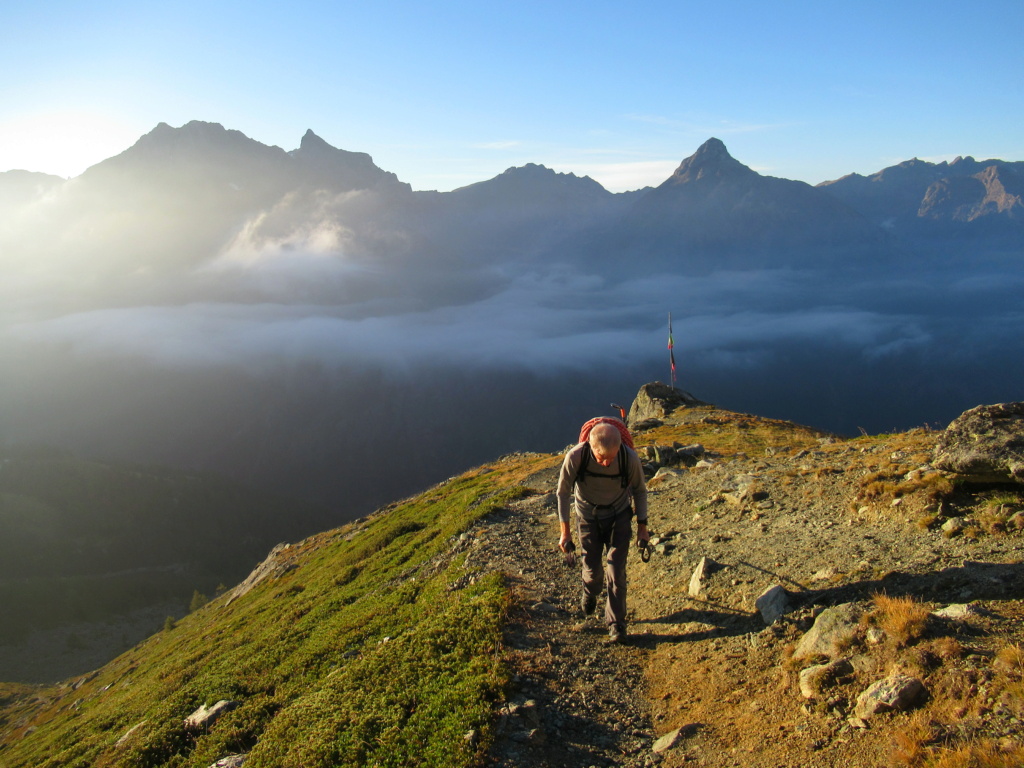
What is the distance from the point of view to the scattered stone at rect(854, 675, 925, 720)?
6922 mm

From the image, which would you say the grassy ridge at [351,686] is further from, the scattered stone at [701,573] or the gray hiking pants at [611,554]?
the scattered stone at [701,573]

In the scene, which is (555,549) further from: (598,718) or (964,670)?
(964,670)

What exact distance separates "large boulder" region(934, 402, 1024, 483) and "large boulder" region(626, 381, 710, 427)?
42.3 m

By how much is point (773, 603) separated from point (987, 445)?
5.98 metres

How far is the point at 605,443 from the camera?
9.88m

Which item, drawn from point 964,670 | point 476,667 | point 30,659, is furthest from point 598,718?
point 30,659

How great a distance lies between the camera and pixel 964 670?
275 inches

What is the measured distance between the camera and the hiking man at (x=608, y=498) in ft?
33.3

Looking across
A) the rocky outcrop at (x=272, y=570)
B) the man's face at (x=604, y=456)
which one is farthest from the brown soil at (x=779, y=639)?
the rocky outcrop at (x=272, y=570)

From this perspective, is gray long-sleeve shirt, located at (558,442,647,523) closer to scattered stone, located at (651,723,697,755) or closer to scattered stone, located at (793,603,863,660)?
scattered stone, located at (793,603,863,660)

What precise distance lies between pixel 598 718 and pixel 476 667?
2267 millimetres

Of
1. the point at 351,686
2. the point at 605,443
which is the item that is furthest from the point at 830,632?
the point at 351,686

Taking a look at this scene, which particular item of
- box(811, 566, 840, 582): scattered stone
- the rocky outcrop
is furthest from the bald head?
the rocky outcrop

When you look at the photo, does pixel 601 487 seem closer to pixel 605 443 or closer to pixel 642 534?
pixel 605 443
